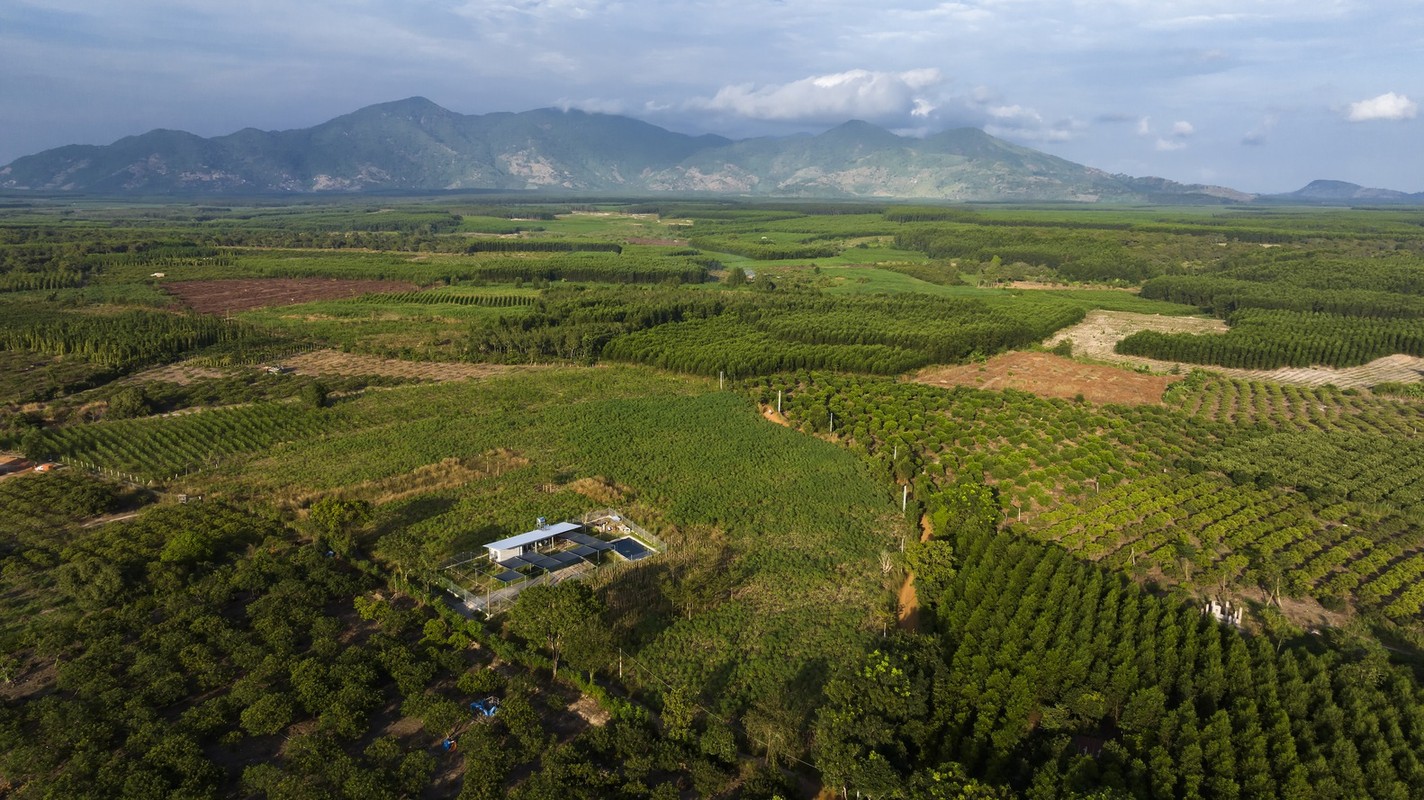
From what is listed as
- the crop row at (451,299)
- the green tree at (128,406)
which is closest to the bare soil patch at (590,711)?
the green tree at (128,406)

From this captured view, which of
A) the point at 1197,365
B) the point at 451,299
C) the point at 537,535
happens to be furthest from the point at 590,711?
the point at 451,299

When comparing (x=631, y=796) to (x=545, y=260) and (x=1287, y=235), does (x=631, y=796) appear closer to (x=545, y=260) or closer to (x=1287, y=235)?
(x=545, y=260)

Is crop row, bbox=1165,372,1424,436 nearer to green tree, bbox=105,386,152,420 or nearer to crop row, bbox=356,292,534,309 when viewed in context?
green tree, bbox=105,386,152,420

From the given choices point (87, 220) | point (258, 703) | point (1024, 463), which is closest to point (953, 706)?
point (258, 703)

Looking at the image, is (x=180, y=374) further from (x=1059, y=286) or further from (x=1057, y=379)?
(x=1059, y=286)

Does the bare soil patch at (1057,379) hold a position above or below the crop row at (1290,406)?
below

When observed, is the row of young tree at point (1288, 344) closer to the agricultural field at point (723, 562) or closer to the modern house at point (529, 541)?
→ the agricultural field at point (723, 562)
